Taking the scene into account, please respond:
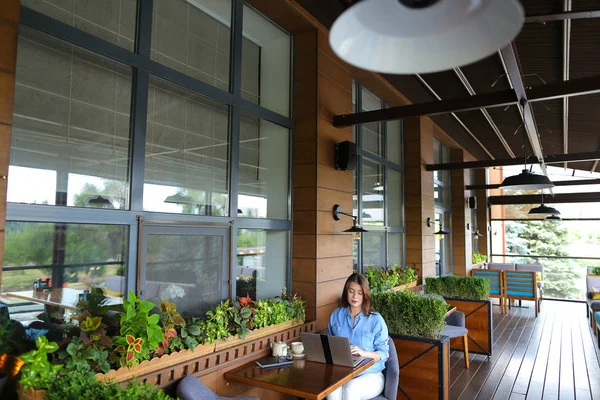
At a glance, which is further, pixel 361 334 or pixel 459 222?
pixel 459 222

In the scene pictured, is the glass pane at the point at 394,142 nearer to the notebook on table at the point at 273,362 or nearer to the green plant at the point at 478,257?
the notebook on table at the point at 273,362

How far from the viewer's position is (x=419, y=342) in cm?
365

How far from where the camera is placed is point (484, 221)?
41.2ft

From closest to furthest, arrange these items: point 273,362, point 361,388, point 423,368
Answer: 1. point 361,388
2. point 273,362
3. point 423,368

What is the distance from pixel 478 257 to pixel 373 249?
7.03 m

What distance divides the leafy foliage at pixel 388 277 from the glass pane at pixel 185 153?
106 inches

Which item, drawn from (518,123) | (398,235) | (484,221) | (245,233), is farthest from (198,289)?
(484,221)

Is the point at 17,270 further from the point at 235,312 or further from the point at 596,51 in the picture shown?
the point at 596,51

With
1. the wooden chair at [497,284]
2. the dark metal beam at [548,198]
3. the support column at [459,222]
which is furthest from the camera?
the dark metal beam at [548,198]

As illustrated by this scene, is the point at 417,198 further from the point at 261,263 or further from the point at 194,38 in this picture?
the point at 194,38

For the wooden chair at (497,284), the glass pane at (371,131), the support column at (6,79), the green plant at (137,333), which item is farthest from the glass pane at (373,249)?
the support column at (6,79)

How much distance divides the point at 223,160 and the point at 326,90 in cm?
→ 159

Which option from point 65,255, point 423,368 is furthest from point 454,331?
point 65,255

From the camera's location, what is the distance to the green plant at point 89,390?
1602 mm
